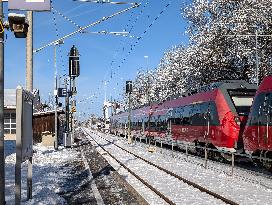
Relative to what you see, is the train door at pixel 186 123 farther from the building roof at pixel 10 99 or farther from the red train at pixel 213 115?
the building roof at pixel 10 99

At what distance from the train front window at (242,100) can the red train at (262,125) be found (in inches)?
136

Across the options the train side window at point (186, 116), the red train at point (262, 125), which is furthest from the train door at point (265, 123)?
the train side window at point (186, 116)

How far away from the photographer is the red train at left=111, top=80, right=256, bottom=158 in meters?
20.9

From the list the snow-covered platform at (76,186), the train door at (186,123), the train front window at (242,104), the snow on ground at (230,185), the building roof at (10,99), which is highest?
the building roof at (10,99)

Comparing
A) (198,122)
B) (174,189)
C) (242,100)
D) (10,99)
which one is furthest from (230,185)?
(10,99)

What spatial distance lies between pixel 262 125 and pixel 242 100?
5.18m

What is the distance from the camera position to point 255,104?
57.4ft

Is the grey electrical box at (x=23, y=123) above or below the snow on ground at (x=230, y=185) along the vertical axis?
above

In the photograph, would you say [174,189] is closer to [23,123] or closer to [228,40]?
[23,123]

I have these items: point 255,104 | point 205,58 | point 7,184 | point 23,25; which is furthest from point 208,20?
point 23,25

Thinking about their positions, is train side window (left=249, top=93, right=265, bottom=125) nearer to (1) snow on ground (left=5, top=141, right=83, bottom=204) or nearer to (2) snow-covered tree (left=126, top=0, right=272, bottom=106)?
(1) snow on ground (left=5, top=141, right=83, bottom=204)

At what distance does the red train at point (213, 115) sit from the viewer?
20922mm

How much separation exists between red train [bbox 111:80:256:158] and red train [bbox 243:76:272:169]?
3025 mm

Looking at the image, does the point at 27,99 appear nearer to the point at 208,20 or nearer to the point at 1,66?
the point at 1,66
